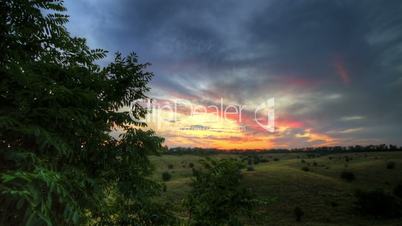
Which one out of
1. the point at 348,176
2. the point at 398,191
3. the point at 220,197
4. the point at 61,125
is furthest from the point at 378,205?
the point at 61,125

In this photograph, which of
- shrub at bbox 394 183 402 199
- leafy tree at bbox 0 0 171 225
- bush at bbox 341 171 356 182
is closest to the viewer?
leafy tree at bbox 0 0 171 225

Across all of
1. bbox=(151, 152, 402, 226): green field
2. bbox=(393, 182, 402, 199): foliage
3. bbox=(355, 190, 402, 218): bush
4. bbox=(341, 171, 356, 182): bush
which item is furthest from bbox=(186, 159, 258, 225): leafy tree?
bbox=(341, 171, 356, 182): bush

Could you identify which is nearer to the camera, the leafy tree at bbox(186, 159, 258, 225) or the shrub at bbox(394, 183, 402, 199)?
the leafy tree at bbox(186, 159, 258, 225)

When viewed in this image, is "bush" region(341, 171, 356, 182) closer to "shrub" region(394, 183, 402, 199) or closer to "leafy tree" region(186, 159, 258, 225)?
"shrub" region(394, 183, 402, 199)

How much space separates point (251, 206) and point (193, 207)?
219 cm

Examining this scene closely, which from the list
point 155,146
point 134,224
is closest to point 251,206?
point 134,224

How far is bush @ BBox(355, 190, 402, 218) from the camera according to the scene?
130 feet

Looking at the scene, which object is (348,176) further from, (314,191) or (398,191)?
(314,191)

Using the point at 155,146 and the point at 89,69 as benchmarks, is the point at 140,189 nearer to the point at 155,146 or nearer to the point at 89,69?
the point at 155,146

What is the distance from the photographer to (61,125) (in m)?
6.91

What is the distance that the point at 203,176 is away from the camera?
12.9 m

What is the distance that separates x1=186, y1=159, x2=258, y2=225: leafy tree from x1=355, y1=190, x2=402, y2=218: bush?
1338 inches

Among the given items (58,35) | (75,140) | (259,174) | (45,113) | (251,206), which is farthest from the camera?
(259,174)

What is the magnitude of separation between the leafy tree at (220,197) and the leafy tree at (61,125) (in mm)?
1654
